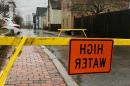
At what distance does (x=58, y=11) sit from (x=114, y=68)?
70.1 m

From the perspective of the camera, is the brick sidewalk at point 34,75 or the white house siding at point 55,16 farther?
the white house siding at point 55,16

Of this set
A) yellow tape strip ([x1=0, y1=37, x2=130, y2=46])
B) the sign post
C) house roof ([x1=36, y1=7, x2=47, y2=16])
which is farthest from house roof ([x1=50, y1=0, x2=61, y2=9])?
yellow tape strip ([x1=0, y1=37, x2=130, y2=46])

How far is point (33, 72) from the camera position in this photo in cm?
923

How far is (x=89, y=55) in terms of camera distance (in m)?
5.53

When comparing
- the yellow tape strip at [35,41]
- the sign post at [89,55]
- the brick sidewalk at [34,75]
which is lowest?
the brick sidewalk at [34,75]

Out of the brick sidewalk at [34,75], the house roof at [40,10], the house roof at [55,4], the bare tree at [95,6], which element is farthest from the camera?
the house roof at [40,10]

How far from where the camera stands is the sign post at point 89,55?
5445mm

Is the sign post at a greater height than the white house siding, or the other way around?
the sign post

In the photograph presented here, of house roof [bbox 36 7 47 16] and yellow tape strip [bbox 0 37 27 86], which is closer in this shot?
yellow tape strip [bbox 0 37 27 86]

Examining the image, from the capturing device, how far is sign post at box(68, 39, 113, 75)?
5.45 meters

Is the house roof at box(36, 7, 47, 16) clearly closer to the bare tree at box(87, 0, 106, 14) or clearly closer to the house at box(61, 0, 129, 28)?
the house at box(61, 0, 129, 28)

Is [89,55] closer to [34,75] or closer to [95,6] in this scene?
[34,75]

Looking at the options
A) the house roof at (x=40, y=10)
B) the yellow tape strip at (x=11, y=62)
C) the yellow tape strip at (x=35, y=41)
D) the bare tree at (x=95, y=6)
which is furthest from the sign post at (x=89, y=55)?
the house roof at (x=40, y=10)

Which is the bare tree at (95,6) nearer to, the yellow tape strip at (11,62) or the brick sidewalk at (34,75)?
the brick sidewalk at (34,75)
